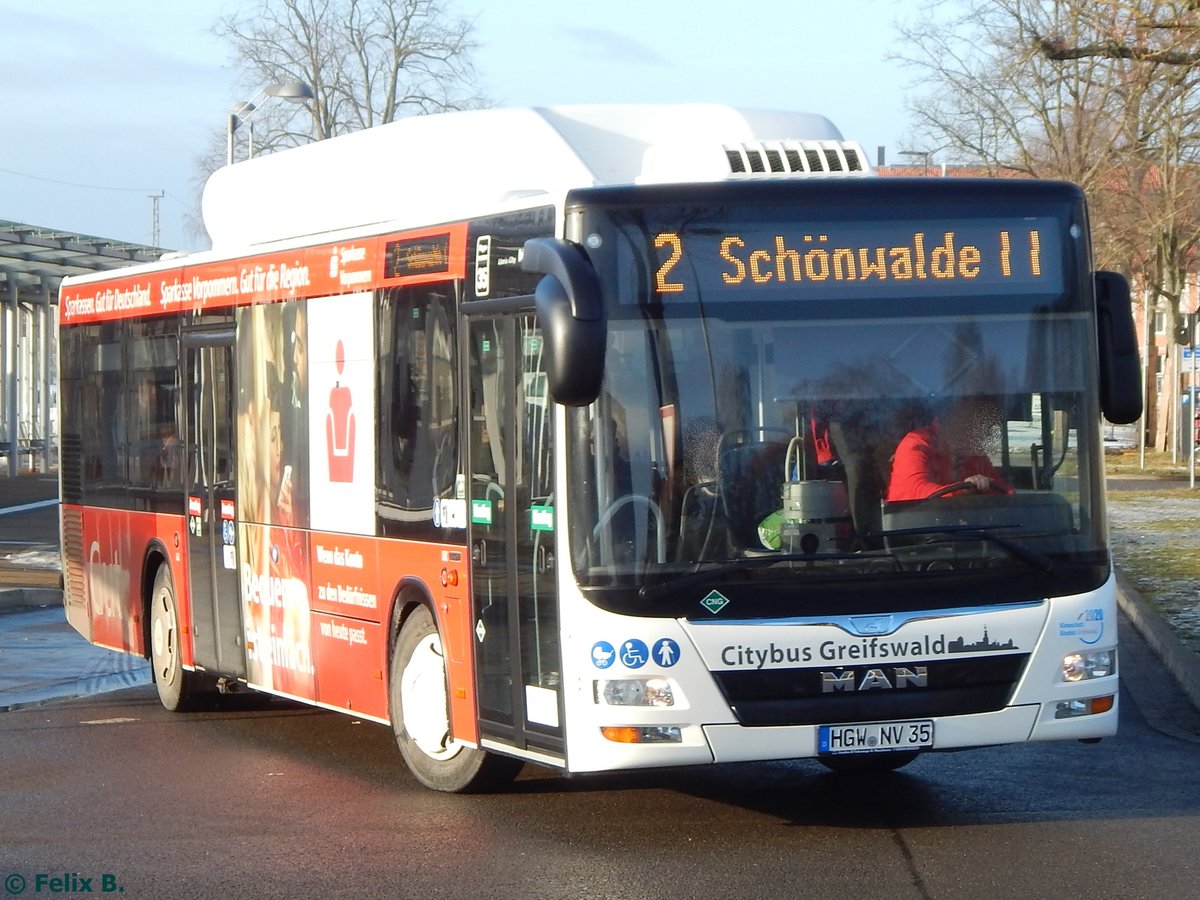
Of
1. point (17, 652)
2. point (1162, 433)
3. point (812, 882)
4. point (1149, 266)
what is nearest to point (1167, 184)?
point (1149, 266)

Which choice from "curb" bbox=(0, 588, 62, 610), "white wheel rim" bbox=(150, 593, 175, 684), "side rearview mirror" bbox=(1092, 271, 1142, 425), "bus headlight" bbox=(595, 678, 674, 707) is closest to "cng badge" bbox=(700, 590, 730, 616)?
"bus headlight" bbox=(595, 678, 674, 707)

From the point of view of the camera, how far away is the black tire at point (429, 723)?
30.3 feet

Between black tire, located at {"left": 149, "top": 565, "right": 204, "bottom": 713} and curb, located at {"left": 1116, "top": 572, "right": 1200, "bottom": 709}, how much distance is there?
6.35 metres

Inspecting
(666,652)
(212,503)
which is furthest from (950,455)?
(212,503)

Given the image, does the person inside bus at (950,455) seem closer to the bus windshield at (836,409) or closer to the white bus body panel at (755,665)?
the bus windshield at (836,409)

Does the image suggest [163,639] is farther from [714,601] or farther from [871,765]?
[714,601]

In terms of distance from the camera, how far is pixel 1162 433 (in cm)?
6119

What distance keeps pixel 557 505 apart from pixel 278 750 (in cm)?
386

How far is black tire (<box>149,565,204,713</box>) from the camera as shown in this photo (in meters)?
12.8

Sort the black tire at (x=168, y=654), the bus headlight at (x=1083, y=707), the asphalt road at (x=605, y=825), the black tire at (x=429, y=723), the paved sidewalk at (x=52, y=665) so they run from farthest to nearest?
1. the paved sidewalk at (x=52, y=665)
2. the black tire at (x=168, y=654)
3. the black tire at (x=429, y=723)
4. the bus headlight at (x=1083, y=707)
5. the asphalt road at (x=605, y=825)

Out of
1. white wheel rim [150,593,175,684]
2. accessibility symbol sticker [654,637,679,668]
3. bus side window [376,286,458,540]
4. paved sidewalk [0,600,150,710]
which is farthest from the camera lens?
paved sidewalk [0,600,150,710]

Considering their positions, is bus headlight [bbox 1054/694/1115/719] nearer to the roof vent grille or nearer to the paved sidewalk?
the roof vent grille

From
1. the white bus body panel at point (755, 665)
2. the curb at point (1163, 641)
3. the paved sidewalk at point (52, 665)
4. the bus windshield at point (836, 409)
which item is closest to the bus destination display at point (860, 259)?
the bus windshield at point (836, 409)

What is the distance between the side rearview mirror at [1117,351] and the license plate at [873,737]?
1.53m
